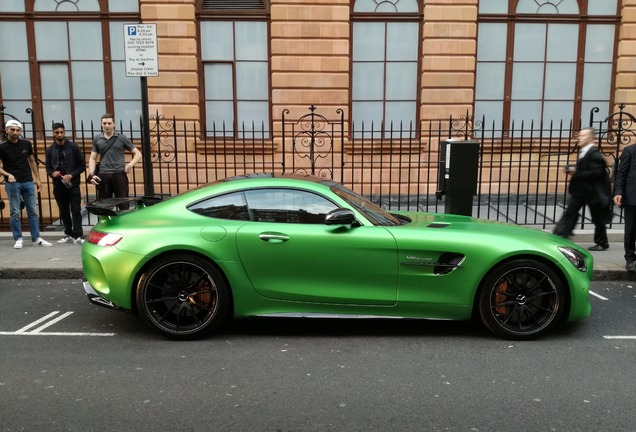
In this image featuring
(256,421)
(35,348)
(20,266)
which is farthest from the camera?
(20,266)

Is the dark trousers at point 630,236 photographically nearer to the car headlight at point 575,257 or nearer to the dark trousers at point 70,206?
the car headlight at point 575,257

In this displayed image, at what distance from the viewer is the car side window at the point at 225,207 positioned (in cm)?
504

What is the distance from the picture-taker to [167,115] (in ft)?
41.9

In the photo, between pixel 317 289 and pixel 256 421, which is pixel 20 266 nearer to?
pixel 317 289

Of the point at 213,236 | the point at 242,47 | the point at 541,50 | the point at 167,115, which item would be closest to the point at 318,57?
the point at 242,47

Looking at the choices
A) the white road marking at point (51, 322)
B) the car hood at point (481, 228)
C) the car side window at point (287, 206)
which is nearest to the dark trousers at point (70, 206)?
the white road marking at point (51, 322)

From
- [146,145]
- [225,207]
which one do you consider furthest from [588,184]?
[146,145]

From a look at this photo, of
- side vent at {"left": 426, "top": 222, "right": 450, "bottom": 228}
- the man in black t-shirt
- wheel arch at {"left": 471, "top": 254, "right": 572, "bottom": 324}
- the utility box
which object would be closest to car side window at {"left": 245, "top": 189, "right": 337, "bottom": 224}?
side vent at {"left": 426, "top": 222, "right": 450, "bottom": 228}

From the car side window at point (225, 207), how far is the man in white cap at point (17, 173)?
4291 millimetres

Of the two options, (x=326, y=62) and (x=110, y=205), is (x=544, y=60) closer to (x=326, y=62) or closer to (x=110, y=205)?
(x=326, y=62)

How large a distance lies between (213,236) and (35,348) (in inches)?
69.6

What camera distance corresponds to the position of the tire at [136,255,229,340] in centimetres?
485

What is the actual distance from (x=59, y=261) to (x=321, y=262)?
4295mm

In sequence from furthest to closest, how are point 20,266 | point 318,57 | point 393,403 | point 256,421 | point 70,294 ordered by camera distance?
point 318,57, point 20,266, point 70,294, point 393,403, point 256,421
